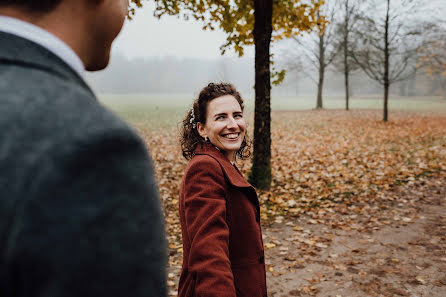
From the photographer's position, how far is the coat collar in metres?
1.92

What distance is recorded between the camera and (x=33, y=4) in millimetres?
656

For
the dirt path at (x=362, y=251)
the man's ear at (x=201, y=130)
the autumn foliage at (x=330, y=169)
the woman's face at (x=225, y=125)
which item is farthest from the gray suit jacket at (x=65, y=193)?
the autumn foliage at (x=330, y=169)

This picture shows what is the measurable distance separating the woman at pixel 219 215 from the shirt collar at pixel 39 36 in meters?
1.20

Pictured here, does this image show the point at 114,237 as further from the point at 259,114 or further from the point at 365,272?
the point at 259,114

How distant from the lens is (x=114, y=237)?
54cm

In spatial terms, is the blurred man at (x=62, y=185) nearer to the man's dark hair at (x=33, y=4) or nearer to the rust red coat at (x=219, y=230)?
the man's dark hair at (x=33, y=4)

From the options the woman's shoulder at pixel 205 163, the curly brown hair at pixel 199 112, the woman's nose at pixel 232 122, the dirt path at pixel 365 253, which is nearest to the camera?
the woman's shoulder at pixel 205 163

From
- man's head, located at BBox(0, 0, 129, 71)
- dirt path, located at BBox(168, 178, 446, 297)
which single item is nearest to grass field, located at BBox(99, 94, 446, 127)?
dirt path, located at BBox(168, 178, 446, 297)

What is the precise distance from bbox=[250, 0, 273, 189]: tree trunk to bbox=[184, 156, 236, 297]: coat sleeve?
15.7 ft

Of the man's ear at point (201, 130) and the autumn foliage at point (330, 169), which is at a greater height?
the man's ear at point (201, 130)

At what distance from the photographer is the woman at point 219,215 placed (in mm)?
1630

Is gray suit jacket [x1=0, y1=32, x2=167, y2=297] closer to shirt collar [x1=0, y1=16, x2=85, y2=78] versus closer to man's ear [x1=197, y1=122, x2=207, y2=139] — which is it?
shirt collar [x1=0, y1=16, x2=85, y2=78]

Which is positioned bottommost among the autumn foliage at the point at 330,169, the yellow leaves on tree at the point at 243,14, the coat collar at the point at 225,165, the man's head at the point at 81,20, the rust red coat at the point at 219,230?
the autumn foliage at the point at 330,169

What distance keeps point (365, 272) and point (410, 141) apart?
9703 mm
